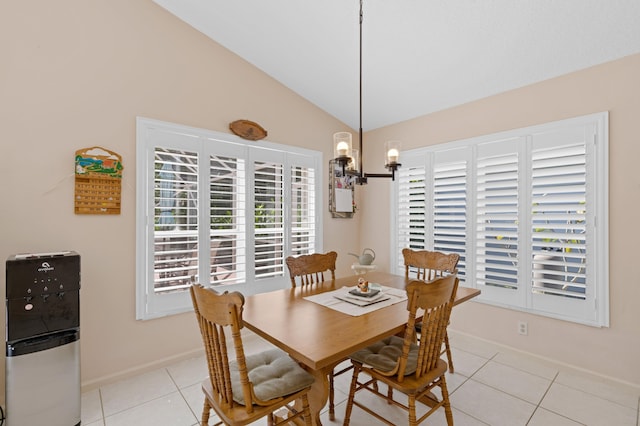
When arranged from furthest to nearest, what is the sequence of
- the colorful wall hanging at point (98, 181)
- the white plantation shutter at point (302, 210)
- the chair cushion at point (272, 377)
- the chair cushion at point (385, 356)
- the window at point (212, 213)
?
1. the white plantation shutter at point (302, 210)
2. the window at point (212, 213)
3. the colorful wall hanging at point (98, 181)
4. the chair cushion at point (385, 356)
5. the chair cushion at point (272, 377)

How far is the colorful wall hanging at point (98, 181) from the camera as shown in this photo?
224cm

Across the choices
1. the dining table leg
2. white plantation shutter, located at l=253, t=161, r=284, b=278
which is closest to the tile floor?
the dining table leg

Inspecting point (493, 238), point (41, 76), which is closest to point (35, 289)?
point (41, 76)

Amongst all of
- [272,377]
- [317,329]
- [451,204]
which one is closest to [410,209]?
[451,204]

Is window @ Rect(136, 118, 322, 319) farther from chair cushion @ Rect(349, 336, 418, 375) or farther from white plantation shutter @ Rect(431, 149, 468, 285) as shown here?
chair cushion @ Rect(349, 336, 418, 375)

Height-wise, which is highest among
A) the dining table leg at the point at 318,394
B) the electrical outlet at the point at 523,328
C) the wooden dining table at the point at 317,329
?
the wooden dining table at the point at 317,329

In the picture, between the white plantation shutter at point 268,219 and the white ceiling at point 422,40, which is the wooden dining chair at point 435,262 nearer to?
the white plantation shutter at point 268,219

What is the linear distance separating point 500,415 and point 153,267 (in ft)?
9.29

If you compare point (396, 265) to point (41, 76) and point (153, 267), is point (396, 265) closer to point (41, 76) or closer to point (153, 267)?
point (153, 267)

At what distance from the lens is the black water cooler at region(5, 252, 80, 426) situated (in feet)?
5.66

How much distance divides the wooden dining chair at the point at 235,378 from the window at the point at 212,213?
1.37 metres

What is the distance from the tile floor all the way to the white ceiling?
2.56m

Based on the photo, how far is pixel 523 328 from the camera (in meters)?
2.79

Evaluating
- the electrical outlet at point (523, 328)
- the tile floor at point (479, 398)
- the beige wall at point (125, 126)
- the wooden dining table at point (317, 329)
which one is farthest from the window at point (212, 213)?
the electrical outlet at point (523, 328)
